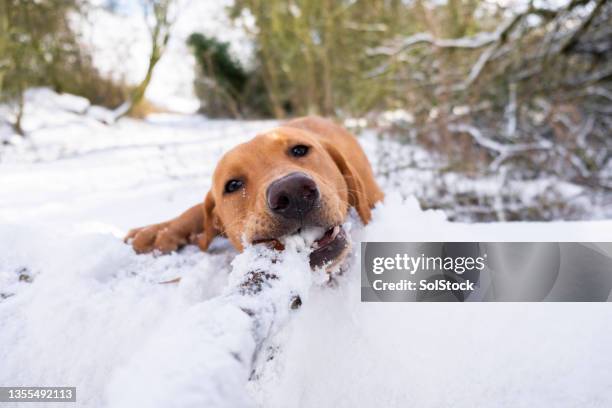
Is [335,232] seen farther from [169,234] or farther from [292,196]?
[169,234]

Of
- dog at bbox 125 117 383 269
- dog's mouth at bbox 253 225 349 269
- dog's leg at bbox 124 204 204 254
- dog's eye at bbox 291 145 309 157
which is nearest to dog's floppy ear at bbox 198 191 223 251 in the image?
dog at bbox 125 117 383 269

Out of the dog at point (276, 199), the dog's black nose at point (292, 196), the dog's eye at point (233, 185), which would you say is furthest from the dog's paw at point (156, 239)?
the dog's black nose at point (292, 196)

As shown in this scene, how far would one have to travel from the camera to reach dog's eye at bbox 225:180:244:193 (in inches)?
63.7

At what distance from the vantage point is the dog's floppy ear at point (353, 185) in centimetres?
180

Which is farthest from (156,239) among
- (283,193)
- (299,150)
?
(283,193)

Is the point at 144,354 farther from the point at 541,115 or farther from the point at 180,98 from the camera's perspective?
the point at 180,98

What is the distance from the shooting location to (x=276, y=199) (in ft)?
4.03

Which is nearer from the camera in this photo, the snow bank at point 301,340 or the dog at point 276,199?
the snow bank at point 301,340

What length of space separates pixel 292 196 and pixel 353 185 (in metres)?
0.71

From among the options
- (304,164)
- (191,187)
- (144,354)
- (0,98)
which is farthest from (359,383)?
(0,98)

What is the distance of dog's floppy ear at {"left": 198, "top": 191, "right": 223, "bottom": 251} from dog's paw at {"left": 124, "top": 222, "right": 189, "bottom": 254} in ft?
0.40

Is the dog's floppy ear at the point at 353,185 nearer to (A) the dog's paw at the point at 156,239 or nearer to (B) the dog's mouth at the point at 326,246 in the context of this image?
(B) the dog's mouth at the point at 326,246

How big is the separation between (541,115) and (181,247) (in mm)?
5477

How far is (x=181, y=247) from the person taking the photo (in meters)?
1.95
